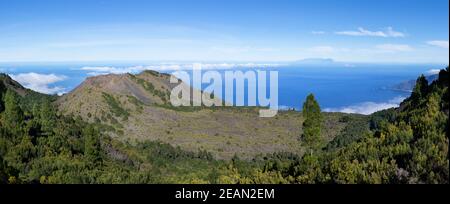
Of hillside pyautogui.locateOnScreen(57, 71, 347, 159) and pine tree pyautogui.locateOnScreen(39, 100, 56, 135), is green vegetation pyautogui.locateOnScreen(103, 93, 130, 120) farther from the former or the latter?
pine tree pyautogui.locateOnScreen(39, 100, 56, 135)

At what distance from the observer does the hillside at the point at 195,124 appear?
88.8 m

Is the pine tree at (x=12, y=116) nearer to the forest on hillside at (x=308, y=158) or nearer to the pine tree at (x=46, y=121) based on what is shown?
the forest on hillside at (x=308, y=158)

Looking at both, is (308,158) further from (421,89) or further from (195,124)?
(195,124)

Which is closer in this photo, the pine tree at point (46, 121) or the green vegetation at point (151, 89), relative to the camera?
the pine tree at point (46, 121)

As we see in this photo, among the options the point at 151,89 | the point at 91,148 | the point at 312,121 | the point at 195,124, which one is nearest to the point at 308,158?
the point at 312,121

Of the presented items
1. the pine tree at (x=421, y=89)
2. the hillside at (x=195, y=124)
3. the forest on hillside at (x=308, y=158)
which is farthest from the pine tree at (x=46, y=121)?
the pine tree at (x=421, y=89)

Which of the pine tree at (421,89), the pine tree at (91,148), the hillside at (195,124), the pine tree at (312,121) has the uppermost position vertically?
the pine tree at (421,89)

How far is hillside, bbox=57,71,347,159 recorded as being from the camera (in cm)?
8881

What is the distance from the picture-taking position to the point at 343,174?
21578 millimetres

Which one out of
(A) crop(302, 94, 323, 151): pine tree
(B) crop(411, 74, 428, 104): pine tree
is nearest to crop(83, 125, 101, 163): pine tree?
(A) crop(302, 94, 323, 151): pine tree

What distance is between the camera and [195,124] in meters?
107

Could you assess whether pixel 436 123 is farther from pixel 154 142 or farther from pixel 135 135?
pixel 135 135
